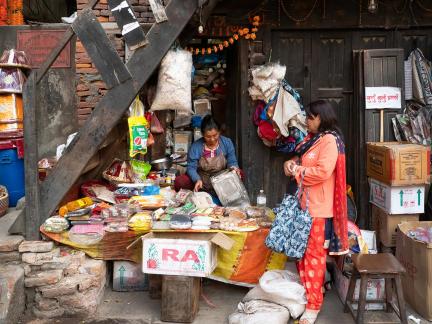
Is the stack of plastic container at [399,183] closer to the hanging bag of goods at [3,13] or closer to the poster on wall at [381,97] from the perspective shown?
the poster on wall at [381,97]

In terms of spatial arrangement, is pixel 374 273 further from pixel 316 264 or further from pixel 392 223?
pixel 392 223

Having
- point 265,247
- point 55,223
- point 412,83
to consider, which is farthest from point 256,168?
point 55,223

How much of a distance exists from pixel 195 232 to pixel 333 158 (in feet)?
5.11

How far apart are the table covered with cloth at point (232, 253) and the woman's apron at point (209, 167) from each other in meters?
1.35

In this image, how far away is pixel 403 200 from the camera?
6164 mm

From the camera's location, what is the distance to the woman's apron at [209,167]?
6617 millimetres

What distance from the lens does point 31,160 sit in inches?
209

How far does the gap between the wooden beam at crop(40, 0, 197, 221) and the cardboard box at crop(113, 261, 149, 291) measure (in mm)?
1136

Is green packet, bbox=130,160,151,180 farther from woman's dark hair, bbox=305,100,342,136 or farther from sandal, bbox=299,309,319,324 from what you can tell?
sandal, bbox=299,309,319,324

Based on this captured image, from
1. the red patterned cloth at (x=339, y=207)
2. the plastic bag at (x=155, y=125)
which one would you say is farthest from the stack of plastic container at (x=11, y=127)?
the red patterned cloth at (x=339, y=207)

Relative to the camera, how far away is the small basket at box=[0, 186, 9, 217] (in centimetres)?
624

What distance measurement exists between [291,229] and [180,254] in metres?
1.10

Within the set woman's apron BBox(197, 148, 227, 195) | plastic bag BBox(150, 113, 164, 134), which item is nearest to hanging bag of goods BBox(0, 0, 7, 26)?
plastic bag BBox(150, 113, 164, 134)

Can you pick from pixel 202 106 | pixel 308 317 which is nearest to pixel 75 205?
pixel 202 106
